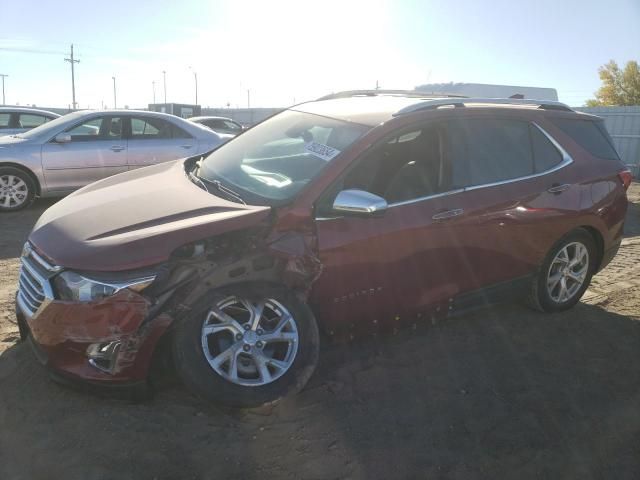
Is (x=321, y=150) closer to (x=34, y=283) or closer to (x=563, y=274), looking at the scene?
(x=34, y=283)

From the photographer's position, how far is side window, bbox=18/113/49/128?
1091 cm

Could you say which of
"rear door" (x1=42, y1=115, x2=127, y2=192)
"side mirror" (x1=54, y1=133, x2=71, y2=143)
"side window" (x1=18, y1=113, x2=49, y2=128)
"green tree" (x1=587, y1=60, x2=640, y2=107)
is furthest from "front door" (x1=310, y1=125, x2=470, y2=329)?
"green tree" (x1=587, y1=60, x2=640, y2=107)

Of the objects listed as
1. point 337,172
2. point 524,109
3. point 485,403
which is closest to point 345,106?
point 337,172

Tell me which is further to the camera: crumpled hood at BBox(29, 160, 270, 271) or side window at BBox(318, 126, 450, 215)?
side window at BBox(318, 126, 450, 215)

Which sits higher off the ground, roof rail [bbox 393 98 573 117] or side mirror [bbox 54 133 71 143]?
roof rail [bbox 393 98 573 117]

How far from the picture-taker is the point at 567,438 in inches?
113

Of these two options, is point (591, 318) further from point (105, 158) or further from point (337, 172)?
point (105, 158)

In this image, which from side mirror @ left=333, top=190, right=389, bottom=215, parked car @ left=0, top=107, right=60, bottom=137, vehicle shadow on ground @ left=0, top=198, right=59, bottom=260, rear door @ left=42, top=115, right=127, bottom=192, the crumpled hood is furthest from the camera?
parked car @ left=0, top=107, right=60, bottom=137

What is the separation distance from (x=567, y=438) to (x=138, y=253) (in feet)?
8.13

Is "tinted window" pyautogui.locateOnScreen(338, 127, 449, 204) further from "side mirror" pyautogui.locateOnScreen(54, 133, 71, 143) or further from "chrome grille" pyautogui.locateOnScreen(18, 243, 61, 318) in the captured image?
"side mirror" pyautogui.locateOnScreen(54, 133, 71, 143)

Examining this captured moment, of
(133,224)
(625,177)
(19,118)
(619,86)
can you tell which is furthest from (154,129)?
(619,86)

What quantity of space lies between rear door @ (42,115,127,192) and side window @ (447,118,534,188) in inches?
240

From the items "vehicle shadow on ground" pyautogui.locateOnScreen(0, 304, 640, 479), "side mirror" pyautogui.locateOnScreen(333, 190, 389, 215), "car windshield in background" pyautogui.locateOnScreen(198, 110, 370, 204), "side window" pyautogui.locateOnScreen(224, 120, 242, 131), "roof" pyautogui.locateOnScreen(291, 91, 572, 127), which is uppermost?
"side window" pyautogui.locateOnScreen(224, 120, 242, 131)

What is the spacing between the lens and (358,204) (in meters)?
3.02
